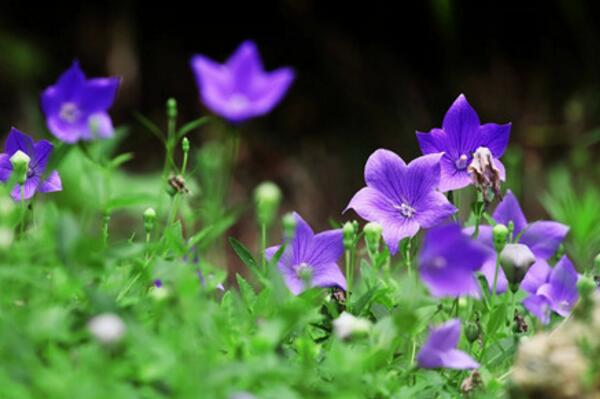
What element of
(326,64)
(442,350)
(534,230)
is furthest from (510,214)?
(326,64)

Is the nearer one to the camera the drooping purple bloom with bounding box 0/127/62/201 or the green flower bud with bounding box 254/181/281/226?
the green flower bud with bounding box 254/181/281/226

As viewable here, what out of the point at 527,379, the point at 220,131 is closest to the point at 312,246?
the point at 527,379

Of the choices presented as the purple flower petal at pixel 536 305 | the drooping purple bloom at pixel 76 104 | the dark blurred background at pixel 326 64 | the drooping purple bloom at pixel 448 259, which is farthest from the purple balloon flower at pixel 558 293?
the dark blurred background at pixel 326 64

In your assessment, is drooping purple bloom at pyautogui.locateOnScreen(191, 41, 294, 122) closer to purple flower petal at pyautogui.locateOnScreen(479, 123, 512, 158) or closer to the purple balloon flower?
purple flower petal at pyautogui.locateOnScreen(479, 123, 512, 158)

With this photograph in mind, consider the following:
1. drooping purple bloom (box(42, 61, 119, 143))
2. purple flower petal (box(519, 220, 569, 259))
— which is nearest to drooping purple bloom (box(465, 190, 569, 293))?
purple flower petal (box(519, 220, 569, 259))

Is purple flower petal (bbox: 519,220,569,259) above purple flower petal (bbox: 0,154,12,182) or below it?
above

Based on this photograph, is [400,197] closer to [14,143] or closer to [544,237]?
[544,237]

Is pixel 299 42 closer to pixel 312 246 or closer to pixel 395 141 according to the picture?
pixel 395 141

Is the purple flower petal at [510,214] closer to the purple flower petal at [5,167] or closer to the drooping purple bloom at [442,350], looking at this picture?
the drooping purple bloom at [442,350]
